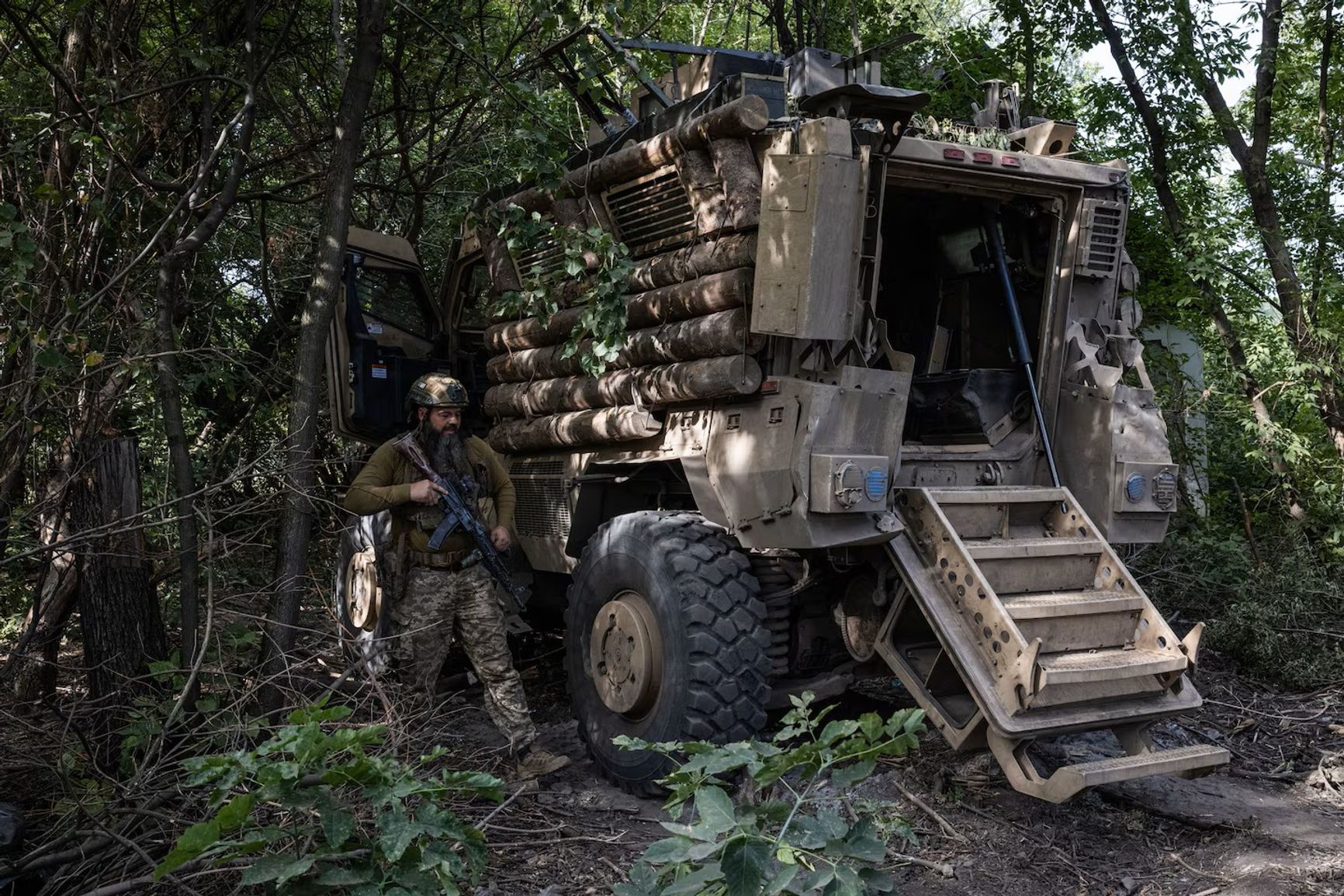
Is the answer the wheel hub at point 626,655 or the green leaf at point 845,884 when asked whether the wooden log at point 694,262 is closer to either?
the wheel hub at point 626,655

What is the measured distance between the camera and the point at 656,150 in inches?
215

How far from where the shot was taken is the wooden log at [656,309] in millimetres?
5109

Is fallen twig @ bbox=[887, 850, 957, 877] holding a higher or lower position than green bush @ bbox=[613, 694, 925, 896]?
lower

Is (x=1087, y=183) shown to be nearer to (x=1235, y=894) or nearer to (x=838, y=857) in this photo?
(x=1235, y=894)

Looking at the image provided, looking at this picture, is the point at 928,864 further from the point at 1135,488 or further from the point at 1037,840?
the point at 1135,488

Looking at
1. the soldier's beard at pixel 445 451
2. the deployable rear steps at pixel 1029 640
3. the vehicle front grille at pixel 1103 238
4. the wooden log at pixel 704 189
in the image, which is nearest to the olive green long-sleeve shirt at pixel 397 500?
the soldier's beard at pixel 445 451

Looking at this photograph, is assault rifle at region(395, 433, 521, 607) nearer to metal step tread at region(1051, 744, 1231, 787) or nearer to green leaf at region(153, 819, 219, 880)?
green leaf at region(153, 819, 219, 880)

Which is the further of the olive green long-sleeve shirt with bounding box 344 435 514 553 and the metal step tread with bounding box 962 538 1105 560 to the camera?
the olive green long-sleeve shirt with bounding box 344 435 514 553

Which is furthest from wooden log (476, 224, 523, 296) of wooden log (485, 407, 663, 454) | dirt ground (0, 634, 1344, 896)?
dirt ground (0, 634, 1344, 896)

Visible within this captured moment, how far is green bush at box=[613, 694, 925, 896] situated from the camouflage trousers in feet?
7.39

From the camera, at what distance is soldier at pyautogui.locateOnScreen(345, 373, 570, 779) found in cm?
555

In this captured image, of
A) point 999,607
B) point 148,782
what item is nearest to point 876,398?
point 999,607

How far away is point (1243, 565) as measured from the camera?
25.8ft

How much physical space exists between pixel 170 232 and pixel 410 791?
3.99m
